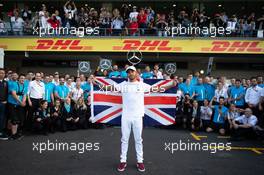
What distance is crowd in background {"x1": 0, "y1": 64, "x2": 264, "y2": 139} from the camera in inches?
363

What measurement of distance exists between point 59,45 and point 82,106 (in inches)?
366

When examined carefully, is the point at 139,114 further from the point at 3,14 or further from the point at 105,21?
the point at 3,14

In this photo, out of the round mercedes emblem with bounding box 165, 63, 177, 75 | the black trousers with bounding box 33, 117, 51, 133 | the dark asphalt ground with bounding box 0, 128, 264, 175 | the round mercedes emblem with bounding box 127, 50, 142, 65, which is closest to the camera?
the dark asphalt ground with bounding box 0, 128, 264, 175

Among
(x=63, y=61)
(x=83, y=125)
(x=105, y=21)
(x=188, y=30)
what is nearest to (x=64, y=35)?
(x=105, y=21)

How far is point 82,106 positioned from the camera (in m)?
10.8

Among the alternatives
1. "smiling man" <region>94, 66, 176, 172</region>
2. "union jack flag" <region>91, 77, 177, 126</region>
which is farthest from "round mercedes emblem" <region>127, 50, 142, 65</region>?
"smiling man" <region>94, 66, 176, 172</region>

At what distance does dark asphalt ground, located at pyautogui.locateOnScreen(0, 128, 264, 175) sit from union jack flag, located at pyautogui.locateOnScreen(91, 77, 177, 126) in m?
0.90

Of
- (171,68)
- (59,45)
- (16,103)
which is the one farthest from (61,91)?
(59,45)

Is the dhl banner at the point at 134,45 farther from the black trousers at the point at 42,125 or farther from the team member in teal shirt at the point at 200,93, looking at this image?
the black trousers at the point at 42,125

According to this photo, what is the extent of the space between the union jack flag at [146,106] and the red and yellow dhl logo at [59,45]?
1269 centimetres

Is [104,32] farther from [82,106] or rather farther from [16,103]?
[16,103]

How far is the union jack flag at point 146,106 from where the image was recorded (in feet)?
22.6

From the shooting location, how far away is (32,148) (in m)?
7.79

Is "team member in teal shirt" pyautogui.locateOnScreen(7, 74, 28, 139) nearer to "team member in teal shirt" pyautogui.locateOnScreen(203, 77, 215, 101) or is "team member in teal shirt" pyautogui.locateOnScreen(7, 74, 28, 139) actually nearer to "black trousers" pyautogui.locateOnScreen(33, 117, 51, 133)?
"black trousers" pyautogui.locateOnScreen(33, 117, 51, 133)
